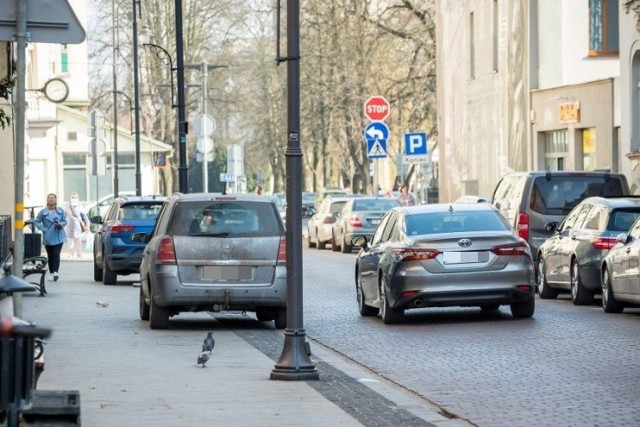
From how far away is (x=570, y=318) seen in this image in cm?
2089

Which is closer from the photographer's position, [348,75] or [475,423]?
[475,423]

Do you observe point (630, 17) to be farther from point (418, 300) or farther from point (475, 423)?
point (475, 423)

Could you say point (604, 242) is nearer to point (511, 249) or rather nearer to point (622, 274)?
point (622, 274)

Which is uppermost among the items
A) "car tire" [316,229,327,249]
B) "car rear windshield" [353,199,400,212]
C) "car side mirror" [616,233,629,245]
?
"car rear windshield" [353,199,400,212]

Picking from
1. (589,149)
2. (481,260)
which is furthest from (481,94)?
(481,260)

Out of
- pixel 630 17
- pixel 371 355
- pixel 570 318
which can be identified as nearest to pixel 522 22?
A: pixel 630 17

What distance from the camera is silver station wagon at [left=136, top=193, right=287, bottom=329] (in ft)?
63.0

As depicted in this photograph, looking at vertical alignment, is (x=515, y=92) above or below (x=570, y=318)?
above

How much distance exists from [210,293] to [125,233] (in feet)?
40.3

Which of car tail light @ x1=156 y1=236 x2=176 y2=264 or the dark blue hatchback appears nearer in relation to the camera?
car tail light @ x1=156 y1=236 x2=176 y2=264

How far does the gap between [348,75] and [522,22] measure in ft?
71.1

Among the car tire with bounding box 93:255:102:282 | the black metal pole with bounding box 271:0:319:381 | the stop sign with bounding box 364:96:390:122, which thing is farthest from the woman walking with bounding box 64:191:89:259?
the black metal pole with bounding box 271:0:319:381

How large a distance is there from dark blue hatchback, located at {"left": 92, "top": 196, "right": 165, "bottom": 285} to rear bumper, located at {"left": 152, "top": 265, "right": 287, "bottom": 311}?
11769mm

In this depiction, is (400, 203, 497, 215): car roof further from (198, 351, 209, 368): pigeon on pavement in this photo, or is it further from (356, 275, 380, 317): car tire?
(198, 351, 209, 368): pigeon on pavement
